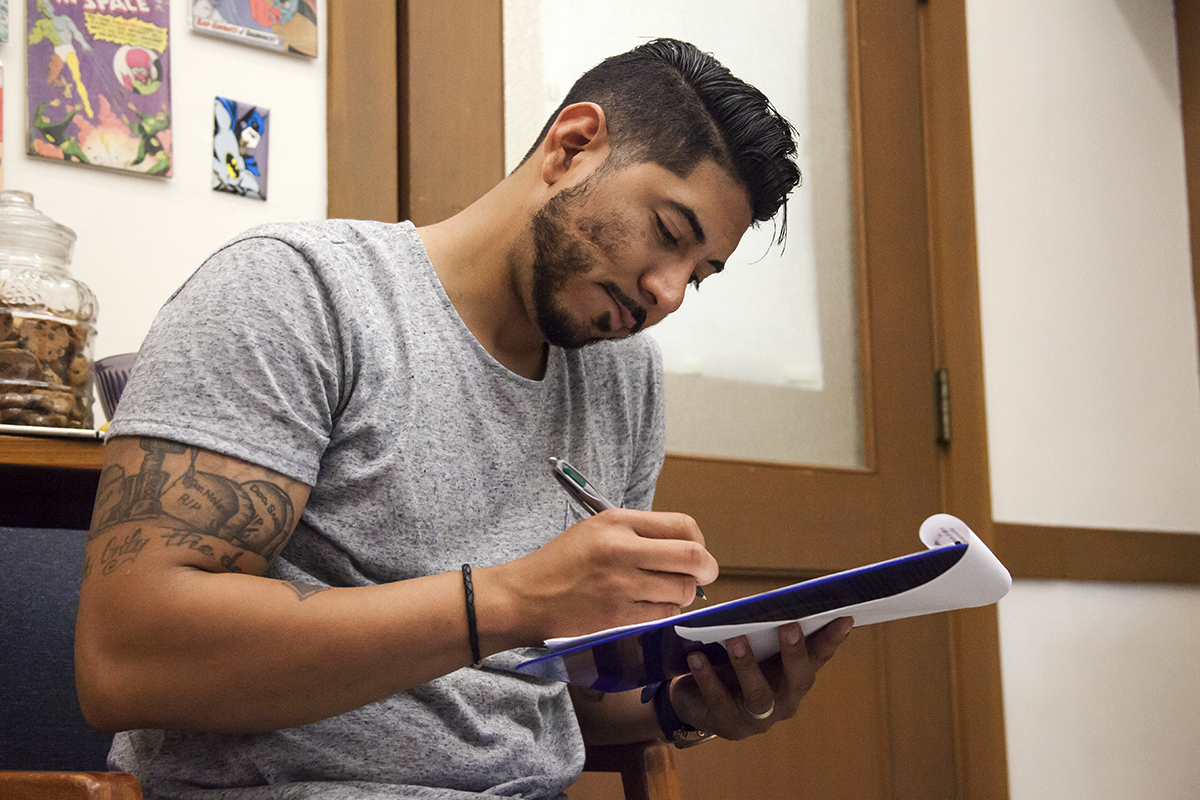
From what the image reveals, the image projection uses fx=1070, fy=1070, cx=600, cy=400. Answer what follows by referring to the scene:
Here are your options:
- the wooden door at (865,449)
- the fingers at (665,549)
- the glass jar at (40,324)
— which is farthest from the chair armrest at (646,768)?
the glass jar at (40,324)

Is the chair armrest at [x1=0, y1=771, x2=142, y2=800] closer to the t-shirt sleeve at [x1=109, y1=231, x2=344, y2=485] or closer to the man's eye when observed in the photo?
the t-shirt sleeve at [x1=109, y1=231, x2=344, y2=485]

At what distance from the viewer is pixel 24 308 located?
109 centimetres

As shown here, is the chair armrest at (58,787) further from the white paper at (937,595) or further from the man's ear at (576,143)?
the man's ear at (576,143)

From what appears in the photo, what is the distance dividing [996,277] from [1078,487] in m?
0.50

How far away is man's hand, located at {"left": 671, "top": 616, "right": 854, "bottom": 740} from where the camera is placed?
37.8 inches

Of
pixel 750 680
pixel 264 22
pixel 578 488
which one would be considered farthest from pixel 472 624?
pixel 264 22

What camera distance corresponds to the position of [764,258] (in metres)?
1.97

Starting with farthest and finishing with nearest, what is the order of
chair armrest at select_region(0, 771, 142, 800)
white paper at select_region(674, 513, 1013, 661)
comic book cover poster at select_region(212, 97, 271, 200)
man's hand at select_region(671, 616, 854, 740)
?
comic book cover poster at select_region(212, 97, 271, 200) < man's hand at select_region(671, 616, 854, 740) < white paper at select_region(674, 513, 1013, 661) < chair armrest at select_region(0, 771, 142, 800)

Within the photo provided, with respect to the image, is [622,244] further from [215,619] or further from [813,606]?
[215,619]

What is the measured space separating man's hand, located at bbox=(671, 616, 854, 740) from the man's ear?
1.71 feet

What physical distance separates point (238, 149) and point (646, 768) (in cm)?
94

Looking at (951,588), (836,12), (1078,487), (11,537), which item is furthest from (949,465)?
(11,537)

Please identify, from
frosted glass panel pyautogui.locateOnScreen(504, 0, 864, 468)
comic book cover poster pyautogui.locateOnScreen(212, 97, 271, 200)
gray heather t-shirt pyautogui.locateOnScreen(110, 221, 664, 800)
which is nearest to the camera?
gray heather t-shirt pyautogui.locateOnScreen(110, 221, 664, 800)

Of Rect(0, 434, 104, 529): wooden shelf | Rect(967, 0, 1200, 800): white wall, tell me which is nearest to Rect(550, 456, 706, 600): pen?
Rect(0, 434, 104, 529): wooden shelf
